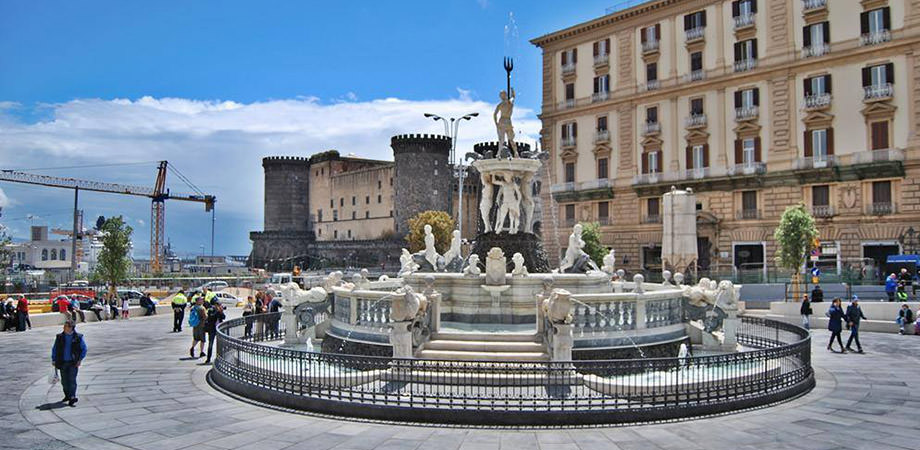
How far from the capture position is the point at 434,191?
84312mm

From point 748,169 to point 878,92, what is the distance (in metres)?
7.56

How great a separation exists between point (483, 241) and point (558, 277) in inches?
198

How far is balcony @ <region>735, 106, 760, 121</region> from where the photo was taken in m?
41.2

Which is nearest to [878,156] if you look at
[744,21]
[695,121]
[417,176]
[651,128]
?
[695,121]

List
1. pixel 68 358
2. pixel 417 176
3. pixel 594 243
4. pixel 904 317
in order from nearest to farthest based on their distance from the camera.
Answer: pixel 68 358 < pixel 904 317 < pixel 594 243 < pixel 417 176

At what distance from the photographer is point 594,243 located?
4450 centimetres

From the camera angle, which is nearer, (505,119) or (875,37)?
(505,119)

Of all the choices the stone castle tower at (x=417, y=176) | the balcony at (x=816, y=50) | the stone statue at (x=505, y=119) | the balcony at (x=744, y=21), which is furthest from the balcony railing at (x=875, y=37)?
the stone castle tower at (x=417, y=176)

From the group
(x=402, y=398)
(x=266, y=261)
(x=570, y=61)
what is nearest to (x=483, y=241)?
(x=402, y=398)

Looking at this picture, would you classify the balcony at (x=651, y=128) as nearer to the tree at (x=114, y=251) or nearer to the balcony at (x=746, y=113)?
the balcony at (x=746, y=113)

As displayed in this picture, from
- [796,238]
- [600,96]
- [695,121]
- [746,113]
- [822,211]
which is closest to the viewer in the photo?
[796,238]

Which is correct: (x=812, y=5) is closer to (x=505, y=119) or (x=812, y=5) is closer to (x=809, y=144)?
(x=809, y=144)

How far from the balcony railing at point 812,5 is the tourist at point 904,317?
2233 centimetres

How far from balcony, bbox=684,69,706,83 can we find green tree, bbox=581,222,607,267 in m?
10.6
